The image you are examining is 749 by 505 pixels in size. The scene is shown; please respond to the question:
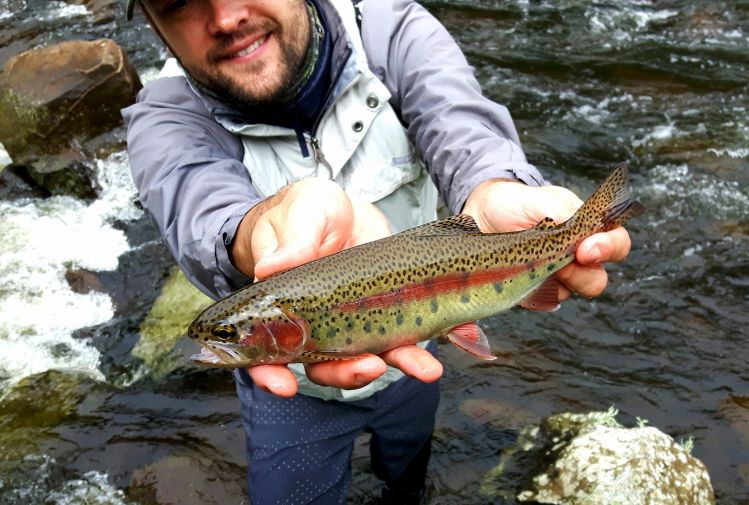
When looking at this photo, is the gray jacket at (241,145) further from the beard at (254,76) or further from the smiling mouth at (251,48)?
the smiling mouth at (251,48)

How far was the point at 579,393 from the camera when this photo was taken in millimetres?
5117

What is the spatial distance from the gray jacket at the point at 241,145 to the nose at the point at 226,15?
0.31 metres

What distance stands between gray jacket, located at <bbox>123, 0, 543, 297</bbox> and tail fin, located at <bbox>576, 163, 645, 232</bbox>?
0.25 meters

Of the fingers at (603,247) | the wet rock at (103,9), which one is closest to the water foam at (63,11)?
the wet rock at (103,9)

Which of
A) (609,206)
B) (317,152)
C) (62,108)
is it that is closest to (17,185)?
(62,108)

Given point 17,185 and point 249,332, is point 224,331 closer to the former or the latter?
point 249,332

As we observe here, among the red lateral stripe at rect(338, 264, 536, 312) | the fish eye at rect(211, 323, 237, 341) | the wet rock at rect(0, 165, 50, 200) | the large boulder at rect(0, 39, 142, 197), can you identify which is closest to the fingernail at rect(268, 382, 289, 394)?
the fish eye at rect(211, 323, 237, 341)

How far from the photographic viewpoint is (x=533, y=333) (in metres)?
5.68

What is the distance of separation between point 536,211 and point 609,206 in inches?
11.4

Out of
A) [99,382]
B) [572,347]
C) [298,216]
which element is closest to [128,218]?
[99,382]

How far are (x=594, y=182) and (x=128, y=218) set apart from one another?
180 inches

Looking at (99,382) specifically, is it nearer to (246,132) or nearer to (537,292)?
(246,132)

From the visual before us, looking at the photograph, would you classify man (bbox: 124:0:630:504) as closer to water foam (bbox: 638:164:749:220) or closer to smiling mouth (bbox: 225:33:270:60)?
smiling mouth (bbox: 225:33:270:60)

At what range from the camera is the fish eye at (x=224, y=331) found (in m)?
2.47
